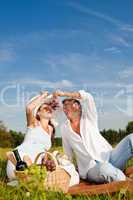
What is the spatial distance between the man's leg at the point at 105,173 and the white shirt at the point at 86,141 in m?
0.19

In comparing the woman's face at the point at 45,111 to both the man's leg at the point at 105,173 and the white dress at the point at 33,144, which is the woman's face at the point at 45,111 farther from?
the man's leg at the point at 105,173

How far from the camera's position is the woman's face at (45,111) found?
22.9 ft

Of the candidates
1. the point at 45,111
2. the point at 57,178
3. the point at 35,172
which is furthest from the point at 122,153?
the point at 35,172

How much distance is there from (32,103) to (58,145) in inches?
83.4

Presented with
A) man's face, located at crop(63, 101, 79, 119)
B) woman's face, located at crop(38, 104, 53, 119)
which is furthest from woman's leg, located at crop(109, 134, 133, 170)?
woman's face, located at crop(38, 104, 53, 119)

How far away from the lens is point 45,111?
7000 mm

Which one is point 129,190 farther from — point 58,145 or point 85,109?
point 58,145

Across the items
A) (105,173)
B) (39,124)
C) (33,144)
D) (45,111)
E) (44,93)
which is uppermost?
(44,93)

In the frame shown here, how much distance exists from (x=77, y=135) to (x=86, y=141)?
0.15 meters

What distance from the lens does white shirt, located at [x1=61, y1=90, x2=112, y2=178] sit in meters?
6.88

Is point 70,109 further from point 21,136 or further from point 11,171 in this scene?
point 21,136

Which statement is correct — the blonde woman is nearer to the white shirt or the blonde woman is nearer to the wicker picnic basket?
the white shirt

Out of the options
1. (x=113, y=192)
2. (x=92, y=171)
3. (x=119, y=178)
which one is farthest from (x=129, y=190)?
(x=92, y=171)

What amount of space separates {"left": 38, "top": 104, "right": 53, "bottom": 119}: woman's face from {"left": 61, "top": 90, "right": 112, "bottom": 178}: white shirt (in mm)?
283
